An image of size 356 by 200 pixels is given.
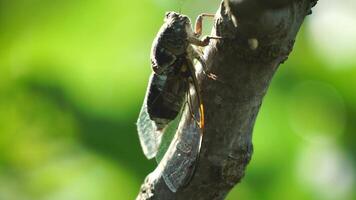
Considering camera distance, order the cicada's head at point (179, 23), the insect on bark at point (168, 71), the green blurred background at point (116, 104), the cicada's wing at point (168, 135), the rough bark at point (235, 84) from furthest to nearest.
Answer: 1. the green blurred background at point (116, 104)
2. the cicada's head at point (179, 23)
3. the insect on bark at point (168, 71)
4. the cicada's wing at point (168, 135)
5. the rough bark at point (235, 84)

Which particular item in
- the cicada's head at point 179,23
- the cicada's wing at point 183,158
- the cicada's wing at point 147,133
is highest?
the cicada's head at point 179,23

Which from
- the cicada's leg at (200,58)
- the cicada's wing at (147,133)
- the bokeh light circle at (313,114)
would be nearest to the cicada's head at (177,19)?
the cicada's leg at (200,58)

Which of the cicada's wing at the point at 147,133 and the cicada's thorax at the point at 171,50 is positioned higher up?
the cicada's thorax at the point at 171,50

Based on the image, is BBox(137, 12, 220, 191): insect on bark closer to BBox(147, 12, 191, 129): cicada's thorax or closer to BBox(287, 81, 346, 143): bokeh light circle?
BBox(147, 12, 191, 129): cicada's thorax

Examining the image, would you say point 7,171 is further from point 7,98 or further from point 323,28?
point 323,28

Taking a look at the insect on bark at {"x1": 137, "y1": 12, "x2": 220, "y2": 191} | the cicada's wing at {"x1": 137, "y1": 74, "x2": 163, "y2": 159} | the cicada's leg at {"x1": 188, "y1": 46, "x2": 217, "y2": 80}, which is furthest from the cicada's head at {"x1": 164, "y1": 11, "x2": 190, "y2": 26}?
the cicada's wing at {"x1": 137, "y1": 74, "x2": 163, "y2": 159}

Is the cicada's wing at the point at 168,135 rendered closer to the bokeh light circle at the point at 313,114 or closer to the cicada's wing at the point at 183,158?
the cicada's wing at the point at 183,158

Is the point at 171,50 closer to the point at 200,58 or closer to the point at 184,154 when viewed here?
the point at 200,58
